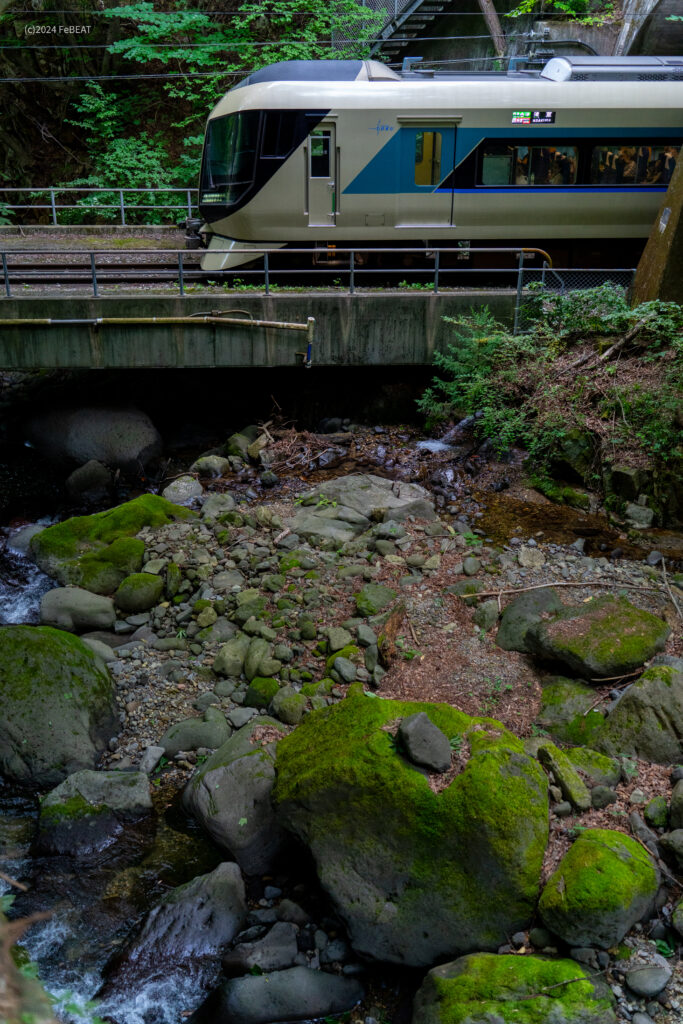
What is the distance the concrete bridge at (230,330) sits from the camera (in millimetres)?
11664

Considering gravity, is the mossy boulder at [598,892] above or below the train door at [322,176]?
below

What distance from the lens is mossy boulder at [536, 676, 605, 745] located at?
6.23m

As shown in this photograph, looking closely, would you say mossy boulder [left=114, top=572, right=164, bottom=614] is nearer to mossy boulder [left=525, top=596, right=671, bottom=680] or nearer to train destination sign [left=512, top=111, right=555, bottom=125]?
mossy boulder [left=525, top=596, right=671, bottom=680]

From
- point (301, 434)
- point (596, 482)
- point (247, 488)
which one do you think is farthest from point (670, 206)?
point (247, 488)

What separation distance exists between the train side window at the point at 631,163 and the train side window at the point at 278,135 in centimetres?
464

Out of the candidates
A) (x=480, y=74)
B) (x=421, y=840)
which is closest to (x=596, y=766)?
(x=421, y=840)

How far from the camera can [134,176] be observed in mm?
19500

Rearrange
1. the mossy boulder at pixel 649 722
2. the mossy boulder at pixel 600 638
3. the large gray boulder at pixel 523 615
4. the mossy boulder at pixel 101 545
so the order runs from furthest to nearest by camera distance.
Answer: the mossy boulder at pixel 101 545, the large gray boulder at pixel 523 615, the mossy boulder at pixel 600 638, the mossy boulder at pixel 649 722

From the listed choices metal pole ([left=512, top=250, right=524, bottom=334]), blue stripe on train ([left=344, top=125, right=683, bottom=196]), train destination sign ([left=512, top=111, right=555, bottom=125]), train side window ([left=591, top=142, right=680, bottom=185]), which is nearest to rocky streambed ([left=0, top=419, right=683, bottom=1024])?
metal pole ([left=512, top=250, right=524, bottom=334])

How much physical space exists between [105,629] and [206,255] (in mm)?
6831

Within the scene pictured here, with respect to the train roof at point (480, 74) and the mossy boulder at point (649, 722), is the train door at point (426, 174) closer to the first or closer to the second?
the train roof at point (480, 74)

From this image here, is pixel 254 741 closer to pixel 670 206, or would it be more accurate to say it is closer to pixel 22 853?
pixel 22 853

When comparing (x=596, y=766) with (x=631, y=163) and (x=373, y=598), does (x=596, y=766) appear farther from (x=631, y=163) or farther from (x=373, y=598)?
(x=631, y=163)

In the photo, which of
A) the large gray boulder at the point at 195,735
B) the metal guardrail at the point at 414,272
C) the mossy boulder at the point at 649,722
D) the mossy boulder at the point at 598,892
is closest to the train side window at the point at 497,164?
the metal guardrail at the point at 414,272
